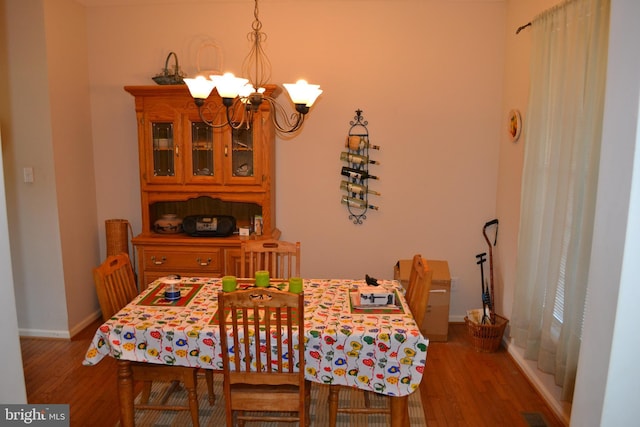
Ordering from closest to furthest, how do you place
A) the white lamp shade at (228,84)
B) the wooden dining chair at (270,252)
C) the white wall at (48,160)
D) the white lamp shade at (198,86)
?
the white lamp shade at (228,84) → the white lamp shade at (198,86) → the wooden dining chair at (270,252) → the white wall at (48,160)

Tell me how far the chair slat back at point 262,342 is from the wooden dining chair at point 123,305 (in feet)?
1.17

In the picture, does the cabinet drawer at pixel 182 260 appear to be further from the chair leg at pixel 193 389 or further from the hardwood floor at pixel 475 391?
the hardwood floor at pixel 475 391

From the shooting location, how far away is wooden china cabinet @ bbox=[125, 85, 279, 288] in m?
3.72

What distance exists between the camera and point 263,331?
2.26 m

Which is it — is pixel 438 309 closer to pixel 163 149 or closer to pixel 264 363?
pixel 264 363

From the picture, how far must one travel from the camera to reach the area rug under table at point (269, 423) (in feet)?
8.84

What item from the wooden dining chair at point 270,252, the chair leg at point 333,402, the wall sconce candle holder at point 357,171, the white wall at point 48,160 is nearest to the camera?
the chair leg at point 333,402

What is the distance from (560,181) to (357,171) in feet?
5.65

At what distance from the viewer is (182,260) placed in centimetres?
377

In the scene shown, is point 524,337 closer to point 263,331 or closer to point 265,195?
point 263,331

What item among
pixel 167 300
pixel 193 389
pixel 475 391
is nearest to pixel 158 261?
pixel 167 300

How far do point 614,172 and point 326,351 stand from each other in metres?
1.36

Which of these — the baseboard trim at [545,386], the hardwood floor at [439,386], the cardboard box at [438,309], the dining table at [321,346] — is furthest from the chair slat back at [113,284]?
the baseboard trim at [545,386]

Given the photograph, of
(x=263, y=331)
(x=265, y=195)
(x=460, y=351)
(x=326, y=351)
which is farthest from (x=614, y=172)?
(x=265, y=195)
